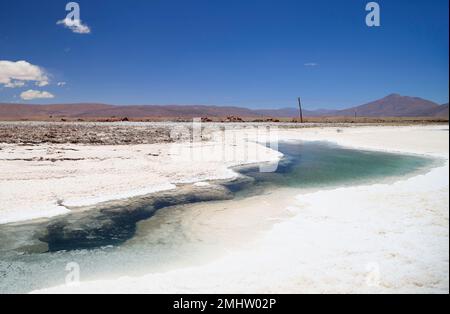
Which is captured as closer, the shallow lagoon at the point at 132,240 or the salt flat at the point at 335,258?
the salt flat at the point at 335,258

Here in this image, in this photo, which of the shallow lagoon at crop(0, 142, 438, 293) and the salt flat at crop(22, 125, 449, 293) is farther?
the shallow lagoon at crop(0, 142, 438, 293)

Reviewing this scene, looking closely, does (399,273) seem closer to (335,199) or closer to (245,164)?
(335,199)

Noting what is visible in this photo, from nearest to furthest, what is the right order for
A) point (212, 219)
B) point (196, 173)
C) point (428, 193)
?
point (212, 219) → point (428, 193) → point (196, 173)

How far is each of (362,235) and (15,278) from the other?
6450 mm

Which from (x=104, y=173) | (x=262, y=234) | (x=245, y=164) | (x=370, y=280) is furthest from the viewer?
(x=245, y=164)

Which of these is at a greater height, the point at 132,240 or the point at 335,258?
the point at 335,258

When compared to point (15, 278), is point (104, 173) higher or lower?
higher

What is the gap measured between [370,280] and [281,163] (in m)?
14.2

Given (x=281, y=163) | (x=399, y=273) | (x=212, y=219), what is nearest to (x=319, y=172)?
(x=281, y=163)

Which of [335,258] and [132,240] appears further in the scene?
[132,240]

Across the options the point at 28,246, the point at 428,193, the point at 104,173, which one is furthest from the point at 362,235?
the point at 104,173

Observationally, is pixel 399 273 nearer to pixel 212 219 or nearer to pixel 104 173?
pixel 212 219

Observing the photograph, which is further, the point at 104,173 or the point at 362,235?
the point at 104,173

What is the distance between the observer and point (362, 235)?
6988 mm
